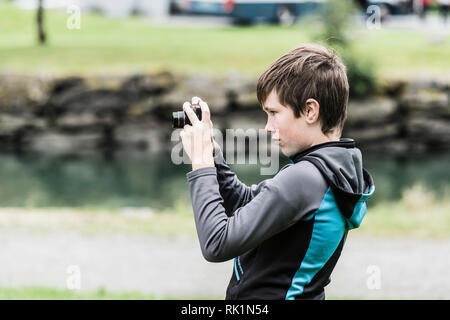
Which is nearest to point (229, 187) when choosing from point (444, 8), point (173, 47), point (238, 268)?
point (238, 268)

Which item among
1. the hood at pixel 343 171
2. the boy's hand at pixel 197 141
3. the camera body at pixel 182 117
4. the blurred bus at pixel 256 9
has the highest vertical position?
the blurred bus at pixel 256 9

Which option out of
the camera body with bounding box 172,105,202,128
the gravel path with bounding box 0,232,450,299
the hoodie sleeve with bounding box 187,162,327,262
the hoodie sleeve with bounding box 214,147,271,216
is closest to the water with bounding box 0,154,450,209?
the gravel path with bounding box 0,232,450,299

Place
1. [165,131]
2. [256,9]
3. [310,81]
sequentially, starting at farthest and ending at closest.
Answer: [256,9] < [165,131] < [310,81]

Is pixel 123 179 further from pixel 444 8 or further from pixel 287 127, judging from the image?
pixel 444 8

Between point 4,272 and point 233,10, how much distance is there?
20.1 metres

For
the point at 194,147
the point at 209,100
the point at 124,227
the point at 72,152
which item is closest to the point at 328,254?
the point at 194,147

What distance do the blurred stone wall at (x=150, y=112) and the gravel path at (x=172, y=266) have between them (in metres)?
10.4

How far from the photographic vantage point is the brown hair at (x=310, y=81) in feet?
6.31

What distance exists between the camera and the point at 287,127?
1.98 meters

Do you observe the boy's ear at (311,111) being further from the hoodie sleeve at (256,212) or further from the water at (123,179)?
the water at (123,179)

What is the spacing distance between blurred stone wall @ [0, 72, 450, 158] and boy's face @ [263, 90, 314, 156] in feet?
52.5

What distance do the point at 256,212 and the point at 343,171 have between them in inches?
13.3

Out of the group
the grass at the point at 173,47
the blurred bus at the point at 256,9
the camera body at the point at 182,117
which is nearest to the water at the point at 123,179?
the grass at the point at 173,47

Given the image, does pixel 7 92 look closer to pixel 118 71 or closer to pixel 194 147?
pixel 118 71
